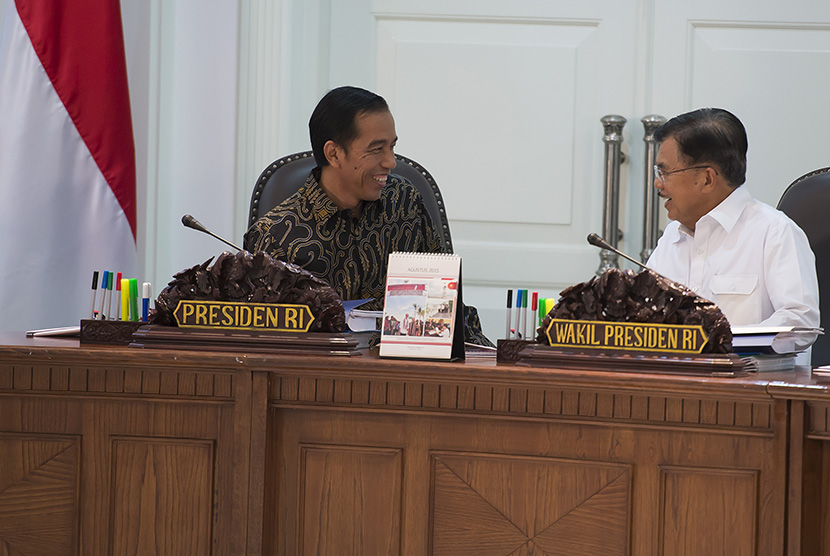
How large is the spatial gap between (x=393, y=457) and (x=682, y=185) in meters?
1.11

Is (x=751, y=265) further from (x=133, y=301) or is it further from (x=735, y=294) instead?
(x=133, y=301)

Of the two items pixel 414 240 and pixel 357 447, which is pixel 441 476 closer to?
pixel 357 447

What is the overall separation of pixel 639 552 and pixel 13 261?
1.78m

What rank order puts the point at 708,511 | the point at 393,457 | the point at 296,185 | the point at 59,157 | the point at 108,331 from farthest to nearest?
the point at 59,157
the point at 296,185
the point at 108,331
the point at 393,457
the point at 708,511

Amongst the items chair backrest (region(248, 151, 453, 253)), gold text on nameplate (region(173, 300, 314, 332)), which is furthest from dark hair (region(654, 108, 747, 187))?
gold text on nameplate (region(173, 300, 314, 332))

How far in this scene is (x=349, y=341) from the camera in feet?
5.03

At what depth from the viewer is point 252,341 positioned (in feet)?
5.08

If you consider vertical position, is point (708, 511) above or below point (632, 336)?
below

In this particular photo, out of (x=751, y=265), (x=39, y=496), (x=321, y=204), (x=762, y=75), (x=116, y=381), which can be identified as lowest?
(x=39, y=496)

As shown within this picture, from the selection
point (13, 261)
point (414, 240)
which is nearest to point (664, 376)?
point (414, 240)

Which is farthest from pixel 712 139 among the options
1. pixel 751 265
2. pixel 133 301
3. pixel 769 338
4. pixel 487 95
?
pixel 133 301

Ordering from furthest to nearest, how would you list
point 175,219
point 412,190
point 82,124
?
point 175,219 → point 82,124 → point 412,190

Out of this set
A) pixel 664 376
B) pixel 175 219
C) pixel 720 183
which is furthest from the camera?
pixel 175 219

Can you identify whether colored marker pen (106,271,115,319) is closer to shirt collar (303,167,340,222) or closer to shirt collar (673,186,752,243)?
shirt collar (303,167,340,222)
